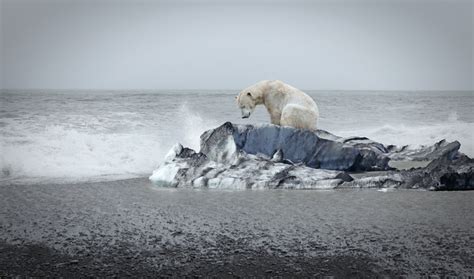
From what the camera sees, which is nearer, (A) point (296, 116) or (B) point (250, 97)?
(A) point (296, 116)

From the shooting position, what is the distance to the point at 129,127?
6219 mm

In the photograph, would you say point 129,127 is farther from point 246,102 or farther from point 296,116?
point 296,116

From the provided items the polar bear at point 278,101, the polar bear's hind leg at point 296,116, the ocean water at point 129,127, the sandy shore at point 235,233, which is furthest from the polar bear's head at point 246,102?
the sandy shore at point 235,233

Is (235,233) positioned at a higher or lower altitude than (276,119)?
lower

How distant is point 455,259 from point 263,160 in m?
2.07

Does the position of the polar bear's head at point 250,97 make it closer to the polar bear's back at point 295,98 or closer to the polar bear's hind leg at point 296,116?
the polar bear's back at point 295,98

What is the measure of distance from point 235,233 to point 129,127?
4415mm

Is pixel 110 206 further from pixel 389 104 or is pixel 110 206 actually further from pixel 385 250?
pixel 389 104

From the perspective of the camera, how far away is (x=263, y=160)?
145 inches

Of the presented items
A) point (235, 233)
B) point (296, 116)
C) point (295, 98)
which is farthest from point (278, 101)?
point (235, 233)

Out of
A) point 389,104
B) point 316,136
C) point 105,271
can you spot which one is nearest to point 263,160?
point 316,136

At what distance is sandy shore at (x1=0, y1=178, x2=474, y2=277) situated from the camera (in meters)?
1.67

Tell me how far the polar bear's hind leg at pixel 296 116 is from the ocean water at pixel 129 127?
1342 mm

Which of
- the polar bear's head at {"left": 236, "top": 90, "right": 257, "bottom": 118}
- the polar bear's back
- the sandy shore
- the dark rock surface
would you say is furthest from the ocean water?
the polar bear's back
